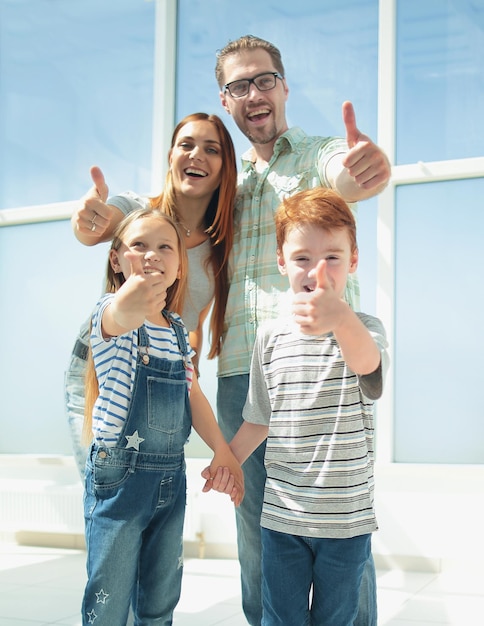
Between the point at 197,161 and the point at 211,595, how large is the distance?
6.14ft

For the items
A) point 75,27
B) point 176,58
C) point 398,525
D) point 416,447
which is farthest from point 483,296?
point 75,27

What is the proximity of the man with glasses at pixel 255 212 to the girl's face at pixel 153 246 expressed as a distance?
320mm

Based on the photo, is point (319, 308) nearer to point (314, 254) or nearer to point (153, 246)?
point (314, 254)

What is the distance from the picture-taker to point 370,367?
1.39 meters

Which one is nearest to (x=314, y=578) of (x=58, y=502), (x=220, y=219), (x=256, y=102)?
(x=220, y=219)

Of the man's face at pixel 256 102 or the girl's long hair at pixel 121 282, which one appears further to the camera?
the man's face at pixel 256 102

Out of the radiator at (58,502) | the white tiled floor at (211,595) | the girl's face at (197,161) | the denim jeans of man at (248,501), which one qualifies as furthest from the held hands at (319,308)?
the radiator at (58,502)

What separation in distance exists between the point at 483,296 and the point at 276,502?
2.76 meters

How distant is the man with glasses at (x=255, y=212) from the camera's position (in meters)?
1.94

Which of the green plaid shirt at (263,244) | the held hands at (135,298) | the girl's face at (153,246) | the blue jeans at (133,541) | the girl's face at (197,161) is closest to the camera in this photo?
the held hands at (135,298)

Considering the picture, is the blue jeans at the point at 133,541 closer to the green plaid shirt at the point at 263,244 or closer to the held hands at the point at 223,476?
the held hands at the point at 223,476

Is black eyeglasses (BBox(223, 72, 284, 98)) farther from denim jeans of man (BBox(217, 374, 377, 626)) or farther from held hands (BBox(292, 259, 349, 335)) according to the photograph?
held hands (BBox(292, 259, 349, 335))

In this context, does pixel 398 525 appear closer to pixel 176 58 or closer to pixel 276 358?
pixel 276 358

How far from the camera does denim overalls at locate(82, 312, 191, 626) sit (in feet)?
4.99
